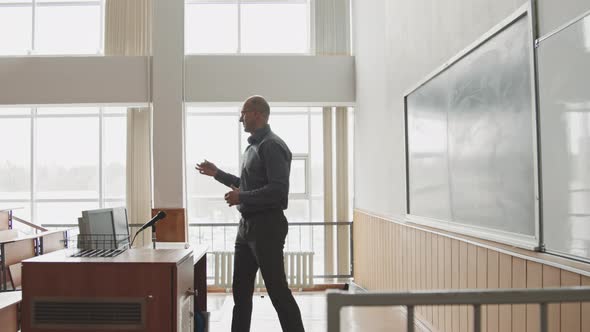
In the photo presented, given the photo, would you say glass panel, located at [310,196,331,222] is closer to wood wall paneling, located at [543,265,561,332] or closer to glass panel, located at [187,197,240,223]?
glass panel, located at [187,197,240,223]

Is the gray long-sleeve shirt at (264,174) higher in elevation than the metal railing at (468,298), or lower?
higher

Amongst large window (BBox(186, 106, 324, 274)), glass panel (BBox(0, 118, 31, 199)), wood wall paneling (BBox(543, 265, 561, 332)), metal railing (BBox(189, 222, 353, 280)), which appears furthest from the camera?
glass panel (BBox(0, 118, 31, 199))

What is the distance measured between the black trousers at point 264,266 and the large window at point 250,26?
4.24 m

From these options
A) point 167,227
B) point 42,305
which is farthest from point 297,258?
point 42,305

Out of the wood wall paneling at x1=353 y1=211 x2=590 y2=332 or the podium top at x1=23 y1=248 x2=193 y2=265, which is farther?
the podium top at x1=23 y1=248 x2=193 y2=265

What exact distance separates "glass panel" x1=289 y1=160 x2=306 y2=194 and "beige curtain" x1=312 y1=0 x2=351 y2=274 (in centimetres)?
52

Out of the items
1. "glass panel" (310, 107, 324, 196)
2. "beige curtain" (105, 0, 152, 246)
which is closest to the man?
"beige curtain" (105, 0, 152, 246)

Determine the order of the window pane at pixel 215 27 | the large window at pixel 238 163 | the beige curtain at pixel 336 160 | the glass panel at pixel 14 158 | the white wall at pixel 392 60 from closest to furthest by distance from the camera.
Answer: the white wall at pixel 392 60 → the beige curtain at pixel 336 160 → the large window at pixel 238 163 → the window pane at pixel 215 27 → the glass panel at pixel 14 158

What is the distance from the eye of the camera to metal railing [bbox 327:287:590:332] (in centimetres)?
96

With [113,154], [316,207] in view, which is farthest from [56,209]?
[316,207]

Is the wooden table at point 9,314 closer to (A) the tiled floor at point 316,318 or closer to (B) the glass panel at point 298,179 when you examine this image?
(A) the tiled floor at point 316,318

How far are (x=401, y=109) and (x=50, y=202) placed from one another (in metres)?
5.94

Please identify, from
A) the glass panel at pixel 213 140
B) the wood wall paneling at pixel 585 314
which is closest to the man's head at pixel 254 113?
the wood wall paneling at pixel 585 314

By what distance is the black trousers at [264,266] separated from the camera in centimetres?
266
